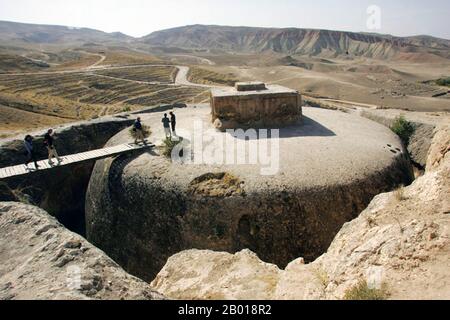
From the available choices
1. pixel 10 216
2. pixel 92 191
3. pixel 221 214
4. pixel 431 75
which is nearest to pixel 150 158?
pixel 92 191

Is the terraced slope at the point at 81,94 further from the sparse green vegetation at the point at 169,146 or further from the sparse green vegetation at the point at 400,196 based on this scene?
the sparse green vegetation at the point at 400,196

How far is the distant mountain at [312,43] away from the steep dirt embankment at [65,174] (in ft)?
344

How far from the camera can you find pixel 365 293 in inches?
161

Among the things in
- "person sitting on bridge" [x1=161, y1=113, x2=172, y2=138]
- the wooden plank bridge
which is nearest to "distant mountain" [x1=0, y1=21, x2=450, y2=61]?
"person sitting on bridge" [x1=161, y1=113, x2=172, y2=138]

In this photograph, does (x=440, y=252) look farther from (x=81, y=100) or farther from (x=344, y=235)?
(x=81, y=100)

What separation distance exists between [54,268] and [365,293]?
3944 mm

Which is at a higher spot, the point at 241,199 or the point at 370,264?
the point at 370,264

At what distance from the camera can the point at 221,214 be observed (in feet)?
34.2

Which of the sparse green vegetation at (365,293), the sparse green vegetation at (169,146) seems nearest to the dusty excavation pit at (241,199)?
the sparse green vegetation at (169,146)

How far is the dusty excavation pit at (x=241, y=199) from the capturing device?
1033 cm

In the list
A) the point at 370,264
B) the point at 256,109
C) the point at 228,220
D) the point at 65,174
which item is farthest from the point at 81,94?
the point at 370,264

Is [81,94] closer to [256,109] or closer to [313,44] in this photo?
[256,109]
